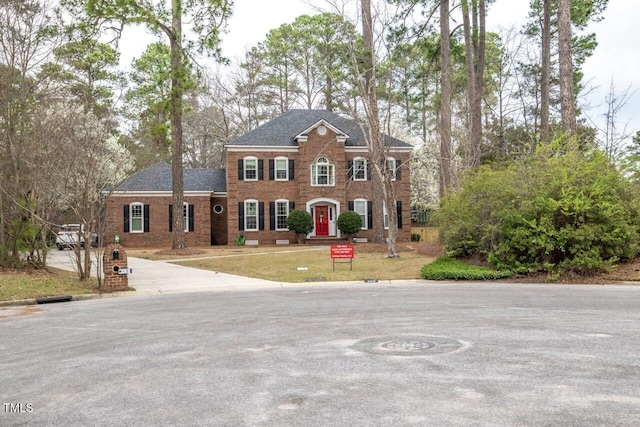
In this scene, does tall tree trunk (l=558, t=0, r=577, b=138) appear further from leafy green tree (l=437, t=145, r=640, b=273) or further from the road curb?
the road curb

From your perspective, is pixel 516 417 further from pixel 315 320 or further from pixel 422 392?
pixel 315 320

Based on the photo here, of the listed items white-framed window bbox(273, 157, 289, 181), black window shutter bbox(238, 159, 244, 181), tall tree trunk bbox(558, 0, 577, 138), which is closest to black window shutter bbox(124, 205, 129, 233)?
black window shutter bbox(238, 159, 244, 181)

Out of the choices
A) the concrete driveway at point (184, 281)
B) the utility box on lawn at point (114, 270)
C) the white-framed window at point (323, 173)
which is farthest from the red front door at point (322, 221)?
the utility box on lawn at point (114, 270)

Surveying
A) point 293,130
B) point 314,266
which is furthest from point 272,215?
point 314,266

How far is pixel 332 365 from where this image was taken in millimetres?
6051

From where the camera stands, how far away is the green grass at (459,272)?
1630cm

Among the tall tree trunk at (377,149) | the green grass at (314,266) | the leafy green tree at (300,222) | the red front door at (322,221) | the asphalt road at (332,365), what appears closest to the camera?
the asphalt road at (332,365)

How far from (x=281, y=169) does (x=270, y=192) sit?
65.8 inches

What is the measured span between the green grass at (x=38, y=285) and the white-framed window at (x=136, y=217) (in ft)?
62.2

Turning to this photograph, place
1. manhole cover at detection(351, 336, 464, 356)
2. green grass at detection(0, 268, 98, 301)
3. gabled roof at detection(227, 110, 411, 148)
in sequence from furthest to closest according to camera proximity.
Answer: gabled roof at detection(227, 110, 411, 148) → green grass at detection(0, 268, 98, 301) → manhole cover at detection(351, 336, 464, 356)

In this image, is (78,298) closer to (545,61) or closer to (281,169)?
(281,169)

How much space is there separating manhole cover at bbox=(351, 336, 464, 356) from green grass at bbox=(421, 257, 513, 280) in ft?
30.4

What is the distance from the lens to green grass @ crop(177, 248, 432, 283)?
17.7 meters

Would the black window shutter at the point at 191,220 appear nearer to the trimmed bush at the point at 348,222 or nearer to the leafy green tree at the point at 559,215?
the trimmed bush at the point at 348,222
